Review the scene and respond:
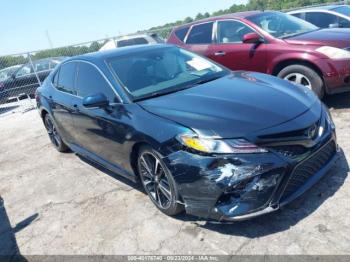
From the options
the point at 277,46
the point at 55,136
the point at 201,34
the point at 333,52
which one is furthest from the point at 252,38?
the point at 55,136

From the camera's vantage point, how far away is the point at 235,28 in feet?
22.7

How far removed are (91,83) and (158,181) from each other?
5.34ft

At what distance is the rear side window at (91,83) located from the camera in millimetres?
4133

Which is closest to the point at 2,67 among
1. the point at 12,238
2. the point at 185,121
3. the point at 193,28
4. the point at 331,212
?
the point at 193,28

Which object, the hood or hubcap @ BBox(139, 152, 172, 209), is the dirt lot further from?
the hood

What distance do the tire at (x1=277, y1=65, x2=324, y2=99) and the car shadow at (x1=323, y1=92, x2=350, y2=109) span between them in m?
0.52

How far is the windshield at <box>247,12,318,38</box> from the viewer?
6.43 m

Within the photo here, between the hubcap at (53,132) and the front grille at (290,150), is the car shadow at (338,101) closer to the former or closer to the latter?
the front grille at (290,150)

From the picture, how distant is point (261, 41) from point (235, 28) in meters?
0.77

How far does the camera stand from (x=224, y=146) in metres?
3.02

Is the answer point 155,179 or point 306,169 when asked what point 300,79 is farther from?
point 155,179

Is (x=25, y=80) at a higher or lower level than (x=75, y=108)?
lower

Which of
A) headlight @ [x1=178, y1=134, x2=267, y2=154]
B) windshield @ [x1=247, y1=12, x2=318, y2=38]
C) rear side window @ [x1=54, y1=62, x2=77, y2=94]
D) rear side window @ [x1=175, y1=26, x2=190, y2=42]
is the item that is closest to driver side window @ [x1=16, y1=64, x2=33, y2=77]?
rear side window @ [x1=175, y1=26, x2=190, y2=42]

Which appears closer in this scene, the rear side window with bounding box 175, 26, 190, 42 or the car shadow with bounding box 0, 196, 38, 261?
the car shadow with bounding box 0, 196, 38, 261
